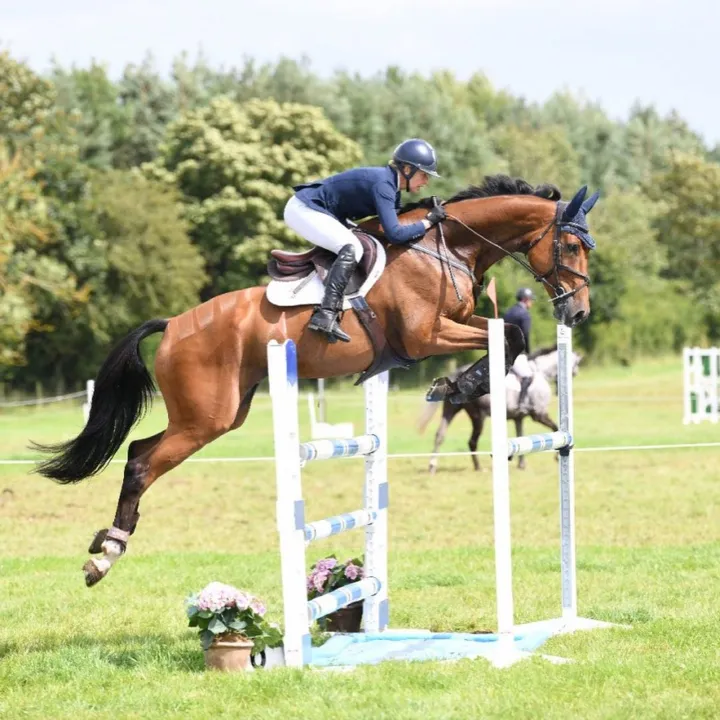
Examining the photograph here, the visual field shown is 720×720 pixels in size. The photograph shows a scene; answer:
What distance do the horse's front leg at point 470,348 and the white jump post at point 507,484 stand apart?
263 mm

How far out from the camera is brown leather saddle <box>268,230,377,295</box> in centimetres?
613

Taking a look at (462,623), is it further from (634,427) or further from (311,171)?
(311,171)

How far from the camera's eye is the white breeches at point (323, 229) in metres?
6.06

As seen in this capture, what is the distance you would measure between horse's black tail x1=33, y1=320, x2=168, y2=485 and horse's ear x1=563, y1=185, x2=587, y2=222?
2.25 m

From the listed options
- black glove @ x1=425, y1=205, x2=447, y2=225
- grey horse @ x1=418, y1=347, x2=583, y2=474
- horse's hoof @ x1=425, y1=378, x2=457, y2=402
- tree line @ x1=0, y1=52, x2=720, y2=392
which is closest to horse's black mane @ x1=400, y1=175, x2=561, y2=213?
black glove @ x1=425, y1=205, x2=447, y2=225

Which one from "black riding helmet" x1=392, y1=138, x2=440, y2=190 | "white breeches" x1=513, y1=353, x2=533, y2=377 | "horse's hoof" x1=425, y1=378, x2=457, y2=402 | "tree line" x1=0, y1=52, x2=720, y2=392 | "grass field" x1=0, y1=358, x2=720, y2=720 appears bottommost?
"grass field" x1=0, y1=358, x2=720, y2=720

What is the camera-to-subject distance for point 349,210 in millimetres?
6246

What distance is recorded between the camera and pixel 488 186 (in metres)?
6.56

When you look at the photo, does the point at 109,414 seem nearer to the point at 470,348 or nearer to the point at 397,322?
the point at 397,322

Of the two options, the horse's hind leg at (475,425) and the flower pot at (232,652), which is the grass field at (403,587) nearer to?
the flower pot at (232,652)

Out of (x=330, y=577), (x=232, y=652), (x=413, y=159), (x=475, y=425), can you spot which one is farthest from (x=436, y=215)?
(x=475, y=425)

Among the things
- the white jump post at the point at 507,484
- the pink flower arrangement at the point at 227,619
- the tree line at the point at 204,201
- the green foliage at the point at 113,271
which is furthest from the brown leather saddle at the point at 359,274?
the green foliage at the point at 113,271

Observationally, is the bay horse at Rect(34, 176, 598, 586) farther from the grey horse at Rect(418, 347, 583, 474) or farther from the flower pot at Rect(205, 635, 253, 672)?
the grey horse at Rect(418, 347, 583, 474)

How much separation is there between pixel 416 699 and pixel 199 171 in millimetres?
39754
